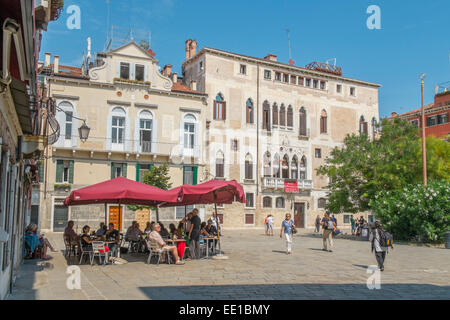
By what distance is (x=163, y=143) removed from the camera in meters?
31.8

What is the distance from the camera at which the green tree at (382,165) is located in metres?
25.1

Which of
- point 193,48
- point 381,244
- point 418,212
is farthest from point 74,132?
point 381,244

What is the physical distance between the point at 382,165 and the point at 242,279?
59.2 feet

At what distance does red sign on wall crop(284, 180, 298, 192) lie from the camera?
3791cm

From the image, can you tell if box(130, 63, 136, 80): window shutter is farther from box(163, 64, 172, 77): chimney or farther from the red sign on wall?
the red sign on wall

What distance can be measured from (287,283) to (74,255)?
830 centimetres

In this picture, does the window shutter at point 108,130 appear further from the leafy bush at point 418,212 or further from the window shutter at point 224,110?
the leafy bush at point 418,212

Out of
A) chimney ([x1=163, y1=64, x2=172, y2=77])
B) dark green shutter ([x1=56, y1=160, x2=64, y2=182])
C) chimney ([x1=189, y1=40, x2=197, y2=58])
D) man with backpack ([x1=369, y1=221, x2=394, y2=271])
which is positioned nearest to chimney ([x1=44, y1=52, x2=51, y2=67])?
dark green shutter ([x1=56, y1=160, x2=64, y2=182])

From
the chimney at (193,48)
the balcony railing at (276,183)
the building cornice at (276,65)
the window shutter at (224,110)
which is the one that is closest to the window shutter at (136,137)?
the window shutter at (224,110)

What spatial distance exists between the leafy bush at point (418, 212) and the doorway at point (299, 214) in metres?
15.6

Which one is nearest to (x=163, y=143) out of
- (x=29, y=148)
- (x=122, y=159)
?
(x=122, y=159)

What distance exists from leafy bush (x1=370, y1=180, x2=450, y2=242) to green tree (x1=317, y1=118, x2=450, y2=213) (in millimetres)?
2266

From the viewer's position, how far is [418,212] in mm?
20625
